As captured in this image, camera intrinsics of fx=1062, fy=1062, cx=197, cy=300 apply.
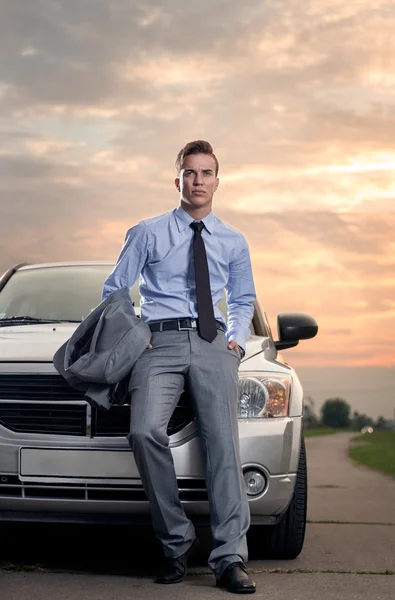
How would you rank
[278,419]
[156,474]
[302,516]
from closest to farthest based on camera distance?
[156,474] < [278,419] < [302,516]

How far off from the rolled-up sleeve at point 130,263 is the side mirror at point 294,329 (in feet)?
4.81

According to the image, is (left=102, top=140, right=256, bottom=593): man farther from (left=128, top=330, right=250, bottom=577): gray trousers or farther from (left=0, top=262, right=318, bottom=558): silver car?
(left=0, top=262, right=318, bottom=558): silver car

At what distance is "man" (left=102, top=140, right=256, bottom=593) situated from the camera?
5.17 metres

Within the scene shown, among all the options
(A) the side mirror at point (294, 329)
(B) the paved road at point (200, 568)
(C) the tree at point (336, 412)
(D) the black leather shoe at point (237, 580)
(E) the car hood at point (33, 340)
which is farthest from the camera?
(C) the tree at point (336, 412)

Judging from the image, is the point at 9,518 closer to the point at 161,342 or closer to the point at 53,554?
the point at 53,554

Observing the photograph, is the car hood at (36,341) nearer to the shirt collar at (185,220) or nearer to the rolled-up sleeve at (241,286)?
the rolled-up sleeve at (241,286)

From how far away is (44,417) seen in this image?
5559 mm

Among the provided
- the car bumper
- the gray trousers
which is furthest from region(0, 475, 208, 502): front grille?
the gray trousers

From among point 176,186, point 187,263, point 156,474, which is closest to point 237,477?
point 156,474

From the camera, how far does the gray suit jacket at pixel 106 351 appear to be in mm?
5258

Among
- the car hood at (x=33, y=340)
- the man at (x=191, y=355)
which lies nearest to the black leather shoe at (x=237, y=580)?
the man at (x=191, y=355)

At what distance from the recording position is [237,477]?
5211mm

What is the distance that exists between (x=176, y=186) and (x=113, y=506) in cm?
171

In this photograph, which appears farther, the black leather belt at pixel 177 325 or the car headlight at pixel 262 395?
the car headlight at pixel 262 395
